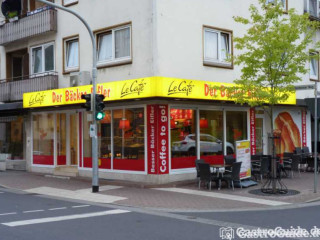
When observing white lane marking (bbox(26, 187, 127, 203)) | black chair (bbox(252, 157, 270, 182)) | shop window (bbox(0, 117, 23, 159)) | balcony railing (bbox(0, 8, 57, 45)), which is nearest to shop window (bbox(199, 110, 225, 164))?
black chair (bbox(252, 157, 270, 182))

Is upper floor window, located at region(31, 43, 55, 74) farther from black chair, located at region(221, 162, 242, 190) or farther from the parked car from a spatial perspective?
black chair, located at region(221, 162, 242, 190)

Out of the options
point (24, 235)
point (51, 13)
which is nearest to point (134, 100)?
point (51, 13)

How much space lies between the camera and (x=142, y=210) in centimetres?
1072

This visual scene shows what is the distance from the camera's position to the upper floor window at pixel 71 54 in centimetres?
1808

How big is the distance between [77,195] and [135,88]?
4.06 meters

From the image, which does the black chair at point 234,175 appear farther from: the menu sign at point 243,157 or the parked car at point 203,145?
the parked car at point 203,145

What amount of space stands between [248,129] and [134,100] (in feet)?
19.2

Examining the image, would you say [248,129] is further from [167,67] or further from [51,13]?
[51,13]

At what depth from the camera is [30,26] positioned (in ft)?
65.0

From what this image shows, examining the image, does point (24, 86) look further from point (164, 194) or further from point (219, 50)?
point (164, 194)

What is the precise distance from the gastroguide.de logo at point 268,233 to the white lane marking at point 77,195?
4.94m

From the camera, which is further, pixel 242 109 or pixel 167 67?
pixel 242 109

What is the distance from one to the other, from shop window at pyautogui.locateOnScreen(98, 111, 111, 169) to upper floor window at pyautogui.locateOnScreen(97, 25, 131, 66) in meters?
2.19

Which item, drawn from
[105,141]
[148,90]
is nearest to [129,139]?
[105,141]
